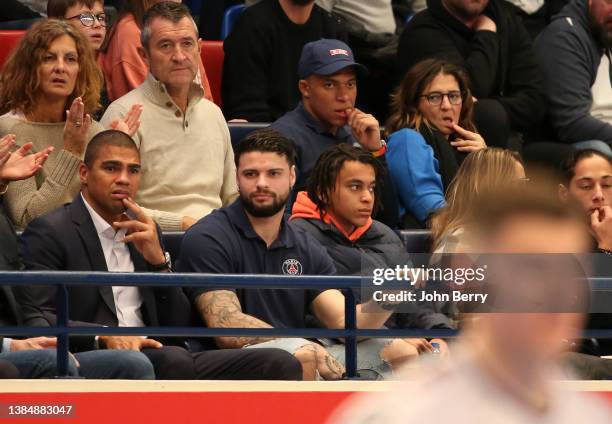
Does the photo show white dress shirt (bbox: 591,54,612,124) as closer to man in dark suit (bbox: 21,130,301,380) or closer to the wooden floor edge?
the wooden floor edge

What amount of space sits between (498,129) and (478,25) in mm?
771

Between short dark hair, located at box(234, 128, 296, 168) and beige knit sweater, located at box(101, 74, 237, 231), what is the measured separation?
0.52 meters

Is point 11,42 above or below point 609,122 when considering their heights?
above

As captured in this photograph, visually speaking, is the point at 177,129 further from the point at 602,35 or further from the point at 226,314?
the point at 602,35

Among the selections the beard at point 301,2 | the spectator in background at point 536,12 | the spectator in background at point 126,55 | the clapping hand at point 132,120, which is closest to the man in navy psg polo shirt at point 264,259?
the clapping hand at point 132,120

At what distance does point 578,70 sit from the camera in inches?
312

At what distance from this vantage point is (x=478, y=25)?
7.81 m

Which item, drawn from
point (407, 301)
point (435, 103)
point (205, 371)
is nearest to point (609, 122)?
point (435, 103)

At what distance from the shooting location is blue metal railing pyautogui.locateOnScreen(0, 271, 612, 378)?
4906 millimetres

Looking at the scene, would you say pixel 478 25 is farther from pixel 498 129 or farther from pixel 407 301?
pixel 407 301

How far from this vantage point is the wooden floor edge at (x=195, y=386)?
494 cm

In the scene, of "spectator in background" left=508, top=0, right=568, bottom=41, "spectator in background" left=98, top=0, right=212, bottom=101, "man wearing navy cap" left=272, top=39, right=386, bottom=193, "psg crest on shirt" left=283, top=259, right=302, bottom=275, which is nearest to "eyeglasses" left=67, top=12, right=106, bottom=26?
"spectator in background" left=98, top=0, right=212, bottom=101

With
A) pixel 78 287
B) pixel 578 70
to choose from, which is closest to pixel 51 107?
pixel 78 287

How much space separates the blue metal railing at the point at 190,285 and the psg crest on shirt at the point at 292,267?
564mm
